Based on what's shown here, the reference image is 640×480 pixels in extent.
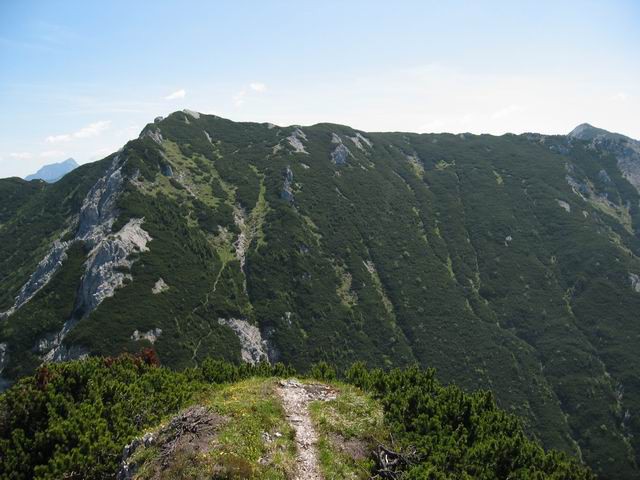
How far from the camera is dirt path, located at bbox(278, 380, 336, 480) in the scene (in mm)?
18594

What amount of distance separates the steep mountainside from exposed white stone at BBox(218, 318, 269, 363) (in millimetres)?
282

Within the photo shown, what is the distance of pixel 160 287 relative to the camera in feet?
267

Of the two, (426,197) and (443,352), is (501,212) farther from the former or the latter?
(443,352)

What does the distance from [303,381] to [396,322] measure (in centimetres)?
8082

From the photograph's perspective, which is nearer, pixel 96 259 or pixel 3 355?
pixel 3 355

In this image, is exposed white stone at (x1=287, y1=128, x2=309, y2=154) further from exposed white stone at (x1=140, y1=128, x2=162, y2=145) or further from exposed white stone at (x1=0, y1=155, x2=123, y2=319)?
exposed white stone at (x1=0, y1=155, x2=123, y2=319)

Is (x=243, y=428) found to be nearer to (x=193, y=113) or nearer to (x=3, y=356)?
(x=3, y=356)

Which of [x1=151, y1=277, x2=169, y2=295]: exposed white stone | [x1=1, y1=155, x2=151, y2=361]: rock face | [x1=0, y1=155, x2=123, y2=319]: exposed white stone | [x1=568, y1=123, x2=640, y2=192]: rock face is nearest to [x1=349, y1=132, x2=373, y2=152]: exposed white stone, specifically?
[x1=0, y1=155, x2=123, y2=319]: exposed white stone

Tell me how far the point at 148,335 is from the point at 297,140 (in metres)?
96.7

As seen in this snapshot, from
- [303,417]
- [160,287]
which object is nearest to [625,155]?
[160,287]

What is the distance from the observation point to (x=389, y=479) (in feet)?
60.8

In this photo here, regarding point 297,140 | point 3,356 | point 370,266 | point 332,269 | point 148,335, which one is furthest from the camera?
point 297,140

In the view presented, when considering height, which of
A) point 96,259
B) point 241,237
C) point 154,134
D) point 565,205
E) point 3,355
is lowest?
point 3,355

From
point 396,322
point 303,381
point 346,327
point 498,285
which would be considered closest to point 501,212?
point 498,285
